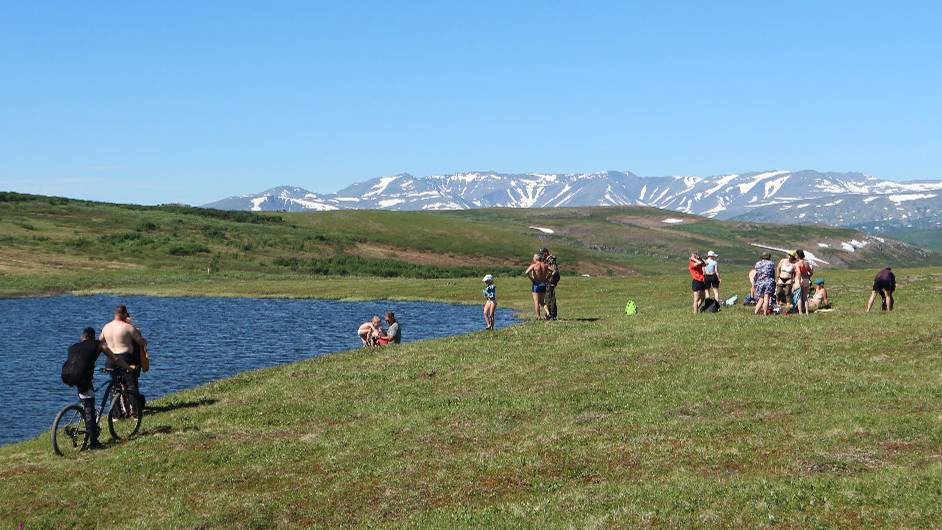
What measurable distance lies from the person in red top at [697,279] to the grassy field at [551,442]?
7.52 metres

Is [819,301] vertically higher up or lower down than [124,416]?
higher up

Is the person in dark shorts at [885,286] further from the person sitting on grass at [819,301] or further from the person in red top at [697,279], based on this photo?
the person in red top at [697,279]

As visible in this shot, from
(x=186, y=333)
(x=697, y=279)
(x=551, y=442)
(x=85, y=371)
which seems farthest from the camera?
(x=186, y=333)

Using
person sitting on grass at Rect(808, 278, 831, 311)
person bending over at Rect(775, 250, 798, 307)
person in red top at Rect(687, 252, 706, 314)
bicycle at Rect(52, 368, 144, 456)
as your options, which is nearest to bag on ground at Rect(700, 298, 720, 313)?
person in red top at Rect(687, 252, 706, 314)

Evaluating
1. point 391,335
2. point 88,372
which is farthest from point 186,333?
point 88,372

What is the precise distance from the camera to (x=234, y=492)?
71.3ft

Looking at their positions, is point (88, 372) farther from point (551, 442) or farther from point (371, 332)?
point (371, 332)

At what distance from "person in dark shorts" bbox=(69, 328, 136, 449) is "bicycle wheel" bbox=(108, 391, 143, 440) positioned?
2.88 feet

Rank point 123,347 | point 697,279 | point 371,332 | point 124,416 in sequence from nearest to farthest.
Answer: point 123,347, point 124,416, point 371,332, point 697,279

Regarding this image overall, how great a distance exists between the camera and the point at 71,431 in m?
26.5

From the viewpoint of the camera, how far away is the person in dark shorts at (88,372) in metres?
25.7

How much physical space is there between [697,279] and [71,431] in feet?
105

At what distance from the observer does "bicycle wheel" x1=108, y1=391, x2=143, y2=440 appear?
90.9 feet

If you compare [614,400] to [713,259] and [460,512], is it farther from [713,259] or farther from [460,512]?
[713,259]
